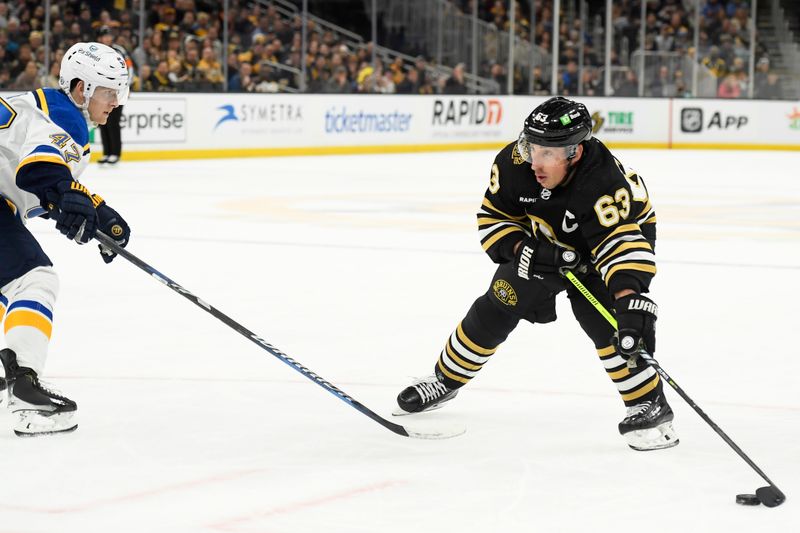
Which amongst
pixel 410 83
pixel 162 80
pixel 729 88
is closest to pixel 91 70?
pixel 162 80

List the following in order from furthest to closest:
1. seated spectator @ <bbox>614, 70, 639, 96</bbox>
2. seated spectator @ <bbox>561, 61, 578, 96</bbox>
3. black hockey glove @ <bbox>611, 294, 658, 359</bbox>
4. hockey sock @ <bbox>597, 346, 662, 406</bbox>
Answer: seated spectator @ <bbox>561, 61, 578, 96</bbox> → seated spectator @ <bbox>614, 70, 639, 96</bbox> → hockey sock @ <bbox>597, 346, 662, 406</bbox> → black hockey glove @ <bbox>611, 294, 658, 359</bbox>

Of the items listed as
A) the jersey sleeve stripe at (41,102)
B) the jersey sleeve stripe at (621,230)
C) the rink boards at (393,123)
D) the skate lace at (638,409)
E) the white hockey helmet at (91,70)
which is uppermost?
the white hockey helmet at (91,70)

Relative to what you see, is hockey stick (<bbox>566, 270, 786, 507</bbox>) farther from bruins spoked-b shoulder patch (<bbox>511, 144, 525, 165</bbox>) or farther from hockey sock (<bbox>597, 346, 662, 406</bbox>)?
bruins spoked-b shoulder patch (<bbox>511, 144, 525, 165</bbox>)

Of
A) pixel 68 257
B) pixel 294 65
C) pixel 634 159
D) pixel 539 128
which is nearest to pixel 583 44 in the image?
pixel 634 159

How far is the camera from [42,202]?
3230 millimetres

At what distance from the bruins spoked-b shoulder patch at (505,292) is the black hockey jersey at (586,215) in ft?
0.20

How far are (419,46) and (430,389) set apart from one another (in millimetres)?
15025

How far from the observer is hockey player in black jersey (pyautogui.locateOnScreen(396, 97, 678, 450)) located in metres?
3.02

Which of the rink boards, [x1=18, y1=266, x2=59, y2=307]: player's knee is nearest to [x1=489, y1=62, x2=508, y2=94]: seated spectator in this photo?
the rink boards

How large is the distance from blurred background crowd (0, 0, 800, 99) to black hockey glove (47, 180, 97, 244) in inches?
403

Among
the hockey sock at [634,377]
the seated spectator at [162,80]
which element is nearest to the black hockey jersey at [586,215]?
the hockey sock at [634,377]

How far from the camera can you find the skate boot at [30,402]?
3201 millimetres

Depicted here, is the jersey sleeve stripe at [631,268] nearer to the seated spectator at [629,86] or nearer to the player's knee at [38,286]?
the player's knee at [38,286]

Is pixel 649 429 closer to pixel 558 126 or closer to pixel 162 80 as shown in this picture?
pixel 558 126
